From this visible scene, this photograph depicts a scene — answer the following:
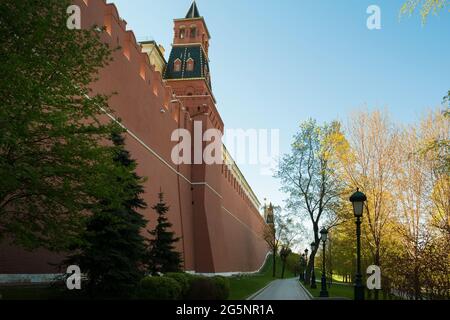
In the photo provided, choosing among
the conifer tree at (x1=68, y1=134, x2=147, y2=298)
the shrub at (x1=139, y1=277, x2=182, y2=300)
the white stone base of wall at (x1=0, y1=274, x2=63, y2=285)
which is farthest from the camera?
the shrub at (x1=139, y1=277, x2=182, y2=300)

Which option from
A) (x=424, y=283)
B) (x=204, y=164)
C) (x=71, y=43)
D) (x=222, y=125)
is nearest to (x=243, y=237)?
(x=222, y=125)

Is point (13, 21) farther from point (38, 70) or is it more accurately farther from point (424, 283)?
point (424, 283)

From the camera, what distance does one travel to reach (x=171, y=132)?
3481 centimetres

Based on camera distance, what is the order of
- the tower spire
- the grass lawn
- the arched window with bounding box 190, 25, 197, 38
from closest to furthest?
1. the grass lawn
2. the arched window with bounding box 190, 25, 197, 38
3. the tower spire

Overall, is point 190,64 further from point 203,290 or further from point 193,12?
point 203,290

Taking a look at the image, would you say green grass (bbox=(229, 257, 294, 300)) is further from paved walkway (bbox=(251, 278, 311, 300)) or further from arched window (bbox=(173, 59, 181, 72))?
arched window (bbox=(173, 59, 181, 72))

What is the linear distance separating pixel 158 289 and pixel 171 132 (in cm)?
2159

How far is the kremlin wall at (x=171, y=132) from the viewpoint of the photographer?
22.4 metres

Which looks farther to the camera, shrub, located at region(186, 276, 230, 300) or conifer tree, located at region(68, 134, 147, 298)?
shrub, located at region(186, 276, 230, 300)

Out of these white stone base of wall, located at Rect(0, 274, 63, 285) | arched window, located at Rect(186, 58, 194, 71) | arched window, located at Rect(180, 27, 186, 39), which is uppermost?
arched window, located at Rect(180, 27, 186, 39)

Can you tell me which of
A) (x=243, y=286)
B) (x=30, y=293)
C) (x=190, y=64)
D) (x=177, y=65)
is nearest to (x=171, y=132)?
(x=243, y=286)

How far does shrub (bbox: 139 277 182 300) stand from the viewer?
1412 centimetres

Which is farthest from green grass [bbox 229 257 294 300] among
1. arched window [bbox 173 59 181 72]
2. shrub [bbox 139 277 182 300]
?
arched window [bbox 173 59 181 72]

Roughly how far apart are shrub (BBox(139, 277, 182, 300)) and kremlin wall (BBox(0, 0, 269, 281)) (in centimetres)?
359
